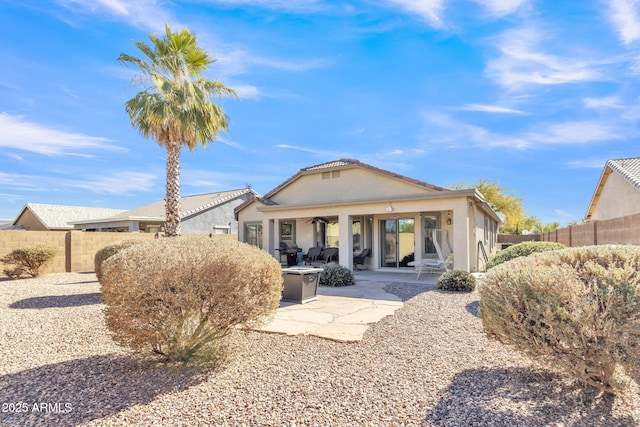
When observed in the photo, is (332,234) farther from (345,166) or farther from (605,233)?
(605,233)

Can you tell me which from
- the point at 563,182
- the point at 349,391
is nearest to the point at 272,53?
the point at 349,391

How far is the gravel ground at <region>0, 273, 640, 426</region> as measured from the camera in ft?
10.2

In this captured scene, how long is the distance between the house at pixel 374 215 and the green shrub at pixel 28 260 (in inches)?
358

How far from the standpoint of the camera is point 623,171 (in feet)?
56.5

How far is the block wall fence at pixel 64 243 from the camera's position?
569 inches

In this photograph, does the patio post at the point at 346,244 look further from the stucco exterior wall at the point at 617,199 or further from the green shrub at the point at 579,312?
the stucco exterior wall at the point at 617,199

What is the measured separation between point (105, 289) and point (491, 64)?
12.9 m

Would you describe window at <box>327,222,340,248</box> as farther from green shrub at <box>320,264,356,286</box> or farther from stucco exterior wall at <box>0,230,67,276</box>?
stucco exterior wall at <box>0,230,67,276</box>

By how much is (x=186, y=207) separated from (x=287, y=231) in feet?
45.9

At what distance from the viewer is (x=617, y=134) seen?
61.0ft

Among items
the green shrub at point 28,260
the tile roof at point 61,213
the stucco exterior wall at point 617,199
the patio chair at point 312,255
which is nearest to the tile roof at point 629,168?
the stucco exterior wall at point 617,199

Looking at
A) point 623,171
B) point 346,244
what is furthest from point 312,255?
point 623,171

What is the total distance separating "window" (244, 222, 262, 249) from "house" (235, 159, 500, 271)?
2.76 metres

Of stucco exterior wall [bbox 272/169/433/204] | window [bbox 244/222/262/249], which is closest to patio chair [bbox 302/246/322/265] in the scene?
stucco exterior wall [bbox 272/169/433/204]
